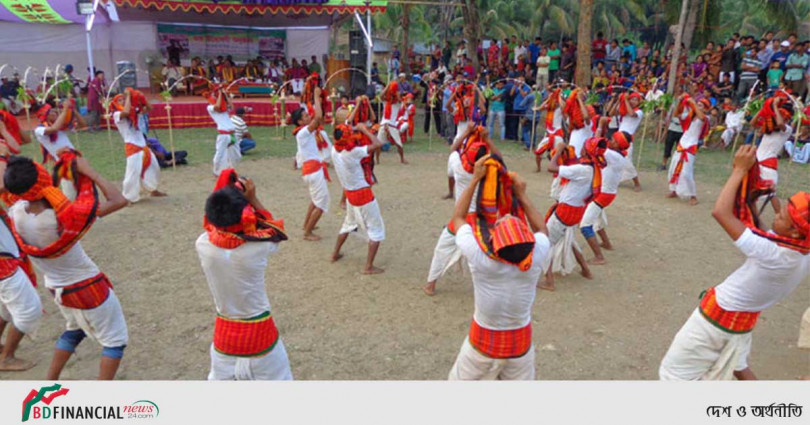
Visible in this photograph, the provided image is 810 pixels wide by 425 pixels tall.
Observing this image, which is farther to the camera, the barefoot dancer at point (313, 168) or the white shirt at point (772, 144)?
the white shirt at point (772, 144)

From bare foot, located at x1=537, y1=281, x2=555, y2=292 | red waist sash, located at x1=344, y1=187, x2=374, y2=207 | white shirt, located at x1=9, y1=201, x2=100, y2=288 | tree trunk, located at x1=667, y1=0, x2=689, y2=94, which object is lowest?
bare foot, located at x1=537, y1=281, x2=555, y2=292

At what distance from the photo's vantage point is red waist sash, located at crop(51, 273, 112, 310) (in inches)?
143

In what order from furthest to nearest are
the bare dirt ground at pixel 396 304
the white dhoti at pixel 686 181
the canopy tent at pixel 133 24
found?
the canopy tent at pixel 133 24, the white dhoti at pixel 686 181, the bare dirt ground at pixel 396 304

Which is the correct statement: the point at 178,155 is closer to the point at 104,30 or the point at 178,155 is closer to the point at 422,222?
the point at 422,222

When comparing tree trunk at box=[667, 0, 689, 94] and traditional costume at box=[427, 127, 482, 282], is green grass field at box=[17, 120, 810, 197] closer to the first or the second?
tree trunk at box=[667, 0, 689, 94]

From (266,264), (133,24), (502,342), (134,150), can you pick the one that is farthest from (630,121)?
(133,24)

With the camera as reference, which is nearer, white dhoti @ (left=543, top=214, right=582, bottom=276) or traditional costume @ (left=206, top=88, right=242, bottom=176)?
white dhoti @ (left=543, top=214, right=582, bottom=276)

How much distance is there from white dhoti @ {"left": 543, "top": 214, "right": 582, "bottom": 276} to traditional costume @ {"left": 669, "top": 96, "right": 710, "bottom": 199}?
4194mm

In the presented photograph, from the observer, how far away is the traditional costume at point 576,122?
8906 mm

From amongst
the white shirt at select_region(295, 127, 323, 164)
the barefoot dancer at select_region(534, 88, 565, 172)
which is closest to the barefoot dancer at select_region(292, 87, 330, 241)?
the white shirt at select_region(295, 127, 323, 164)

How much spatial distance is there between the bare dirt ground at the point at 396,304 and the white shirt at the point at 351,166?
3.45 ft

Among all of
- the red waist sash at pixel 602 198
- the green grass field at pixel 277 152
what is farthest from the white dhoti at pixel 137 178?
the red waist sash at pixel 602 198

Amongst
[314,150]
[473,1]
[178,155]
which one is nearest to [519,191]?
[314,150]

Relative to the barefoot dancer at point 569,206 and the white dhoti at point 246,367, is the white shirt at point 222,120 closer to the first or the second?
the barefoot dancer at point 569,206
